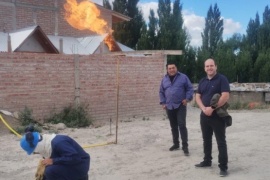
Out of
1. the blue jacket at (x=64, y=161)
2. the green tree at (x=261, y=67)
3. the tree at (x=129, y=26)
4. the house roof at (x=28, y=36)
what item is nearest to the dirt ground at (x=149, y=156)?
the blue jacket at (x=64, y=161)

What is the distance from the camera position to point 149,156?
7.65 metres

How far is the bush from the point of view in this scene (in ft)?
37.3

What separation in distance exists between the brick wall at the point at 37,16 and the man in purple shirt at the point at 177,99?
12.8 meters

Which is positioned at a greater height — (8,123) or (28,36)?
(28,36)

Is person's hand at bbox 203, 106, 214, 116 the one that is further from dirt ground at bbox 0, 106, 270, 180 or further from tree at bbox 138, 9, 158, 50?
tree at bbox 138, 9, 158, 50

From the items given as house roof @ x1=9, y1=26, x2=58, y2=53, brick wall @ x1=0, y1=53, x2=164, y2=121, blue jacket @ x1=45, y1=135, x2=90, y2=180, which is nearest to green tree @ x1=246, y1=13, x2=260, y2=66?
brick wall @ x1=0, y1=53, x2=164, y2=121

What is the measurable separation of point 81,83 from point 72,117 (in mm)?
1202

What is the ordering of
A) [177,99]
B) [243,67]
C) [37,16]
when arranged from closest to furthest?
[177,99]
[37,16]
[243,67]

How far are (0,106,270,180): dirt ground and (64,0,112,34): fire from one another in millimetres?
11444

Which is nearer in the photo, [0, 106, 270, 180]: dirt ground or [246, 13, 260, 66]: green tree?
[0, 106, 270, 180]: dirt ground

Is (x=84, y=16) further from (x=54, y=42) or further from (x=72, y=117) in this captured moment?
(x=72, y=117)

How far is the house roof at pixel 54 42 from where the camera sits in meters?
15.0

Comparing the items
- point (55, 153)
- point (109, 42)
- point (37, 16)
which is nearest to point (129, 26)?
point (109, 42)

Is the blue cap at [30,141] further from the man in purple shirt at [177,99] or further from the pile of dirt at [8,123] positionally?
the pile of dirt at [8,123]
